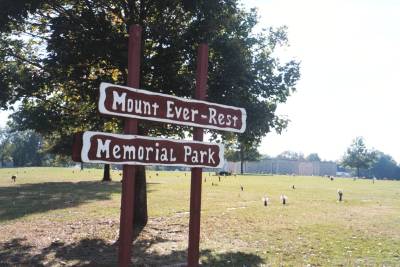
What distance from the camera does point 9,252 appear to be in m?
10.7

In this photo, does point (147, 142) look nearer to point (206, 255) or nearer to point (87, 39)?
point (206, 255)

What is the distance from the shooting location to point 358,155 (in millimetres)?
121000

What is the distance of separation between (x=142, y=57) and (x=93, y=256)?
5.23 metres

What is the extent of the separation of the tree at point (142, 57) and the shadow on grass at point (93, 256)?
3.49 metres

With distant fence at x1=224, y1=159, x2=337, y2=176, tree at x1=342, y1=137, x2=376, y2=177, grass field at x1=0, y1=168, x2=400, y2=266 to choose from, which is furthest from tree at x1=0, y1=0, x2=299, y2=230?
distant fence at x1=224, y1=159, x2=337, y2=176

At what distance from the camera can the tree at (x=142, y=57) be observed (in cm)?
1205

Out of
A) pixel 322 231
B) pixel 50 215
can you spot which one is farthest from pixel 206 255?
pixel 50 215

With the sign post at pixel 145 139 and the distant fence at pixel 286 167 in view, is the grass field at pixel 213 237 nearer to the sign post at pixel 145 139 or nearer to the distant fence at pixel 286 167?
the sign post at pixel 145 139

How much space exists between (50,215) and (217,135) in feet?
25.1

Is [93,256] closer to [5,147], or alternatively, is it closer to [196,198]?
[196,198]

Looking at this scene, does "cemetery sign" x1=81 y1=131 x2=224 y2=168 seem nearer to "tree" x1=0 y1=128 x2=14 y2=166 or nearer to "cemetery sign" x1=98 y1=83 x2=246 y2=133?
"cemetery sign" x1=98 y1=83 x2=246 y2=133

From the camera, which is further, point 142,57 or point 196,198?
point 142,57

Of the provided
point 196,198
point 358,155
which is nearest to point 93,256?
point 196,198

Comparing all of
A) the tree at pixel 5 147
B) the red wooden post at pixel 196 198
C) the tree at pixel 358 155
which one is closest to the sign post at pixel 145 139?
the red wooden post at pixel 196 198
